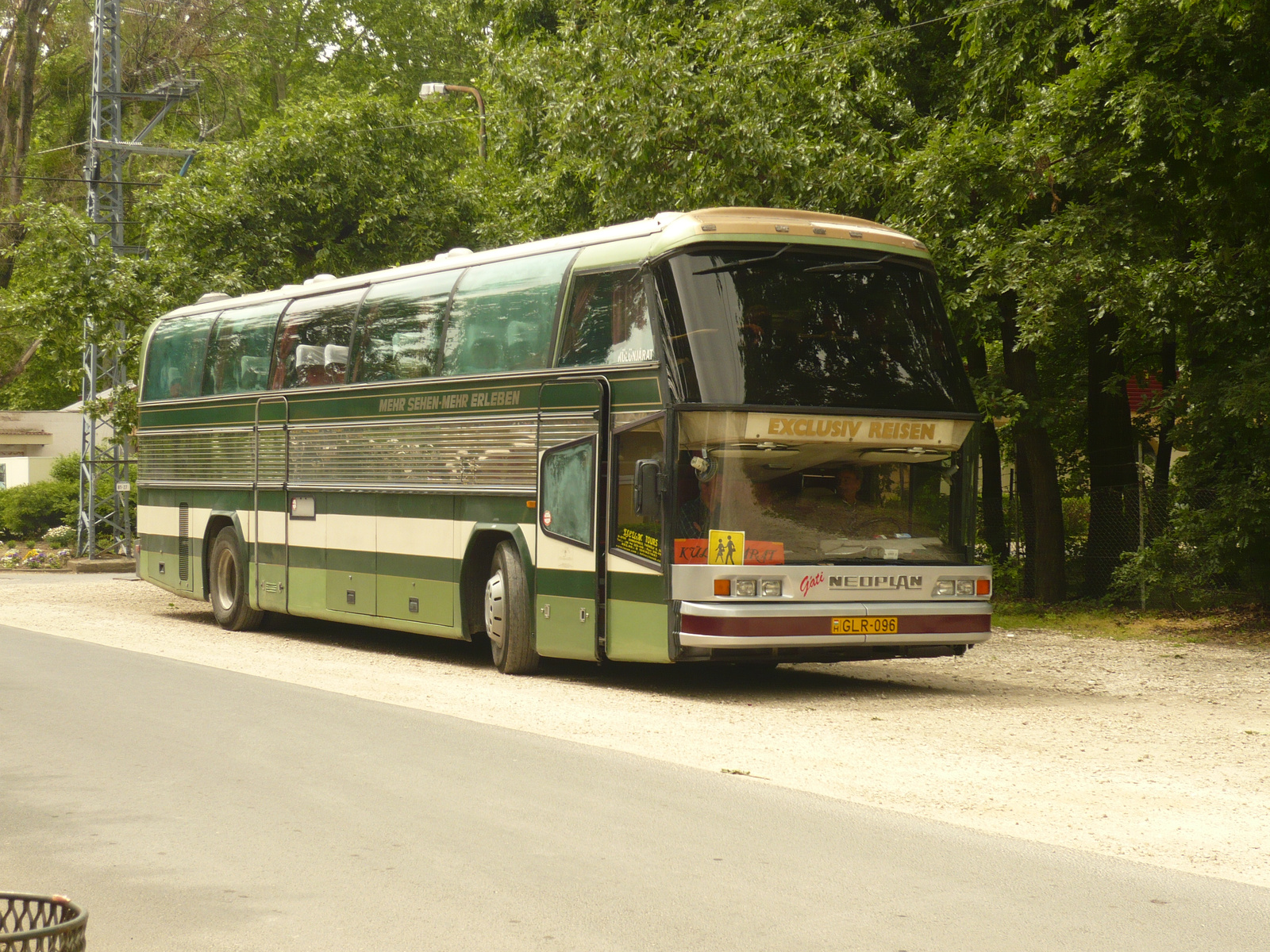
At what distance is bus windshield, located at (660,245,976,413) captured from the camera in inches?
482

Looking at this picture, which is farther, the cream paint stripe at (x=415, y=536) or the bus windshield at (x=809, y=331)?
the cream paint stripe at (x=415, y=536)

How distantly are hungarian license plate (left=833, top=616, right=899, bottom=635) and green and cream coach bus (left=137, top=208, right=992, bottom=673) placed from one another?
2 centimetres

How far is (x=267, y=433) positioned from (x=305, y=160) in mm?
9778

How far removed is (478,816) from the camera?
758 cm

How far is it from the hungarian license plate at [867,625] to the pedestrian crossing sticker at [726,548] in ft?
3.06

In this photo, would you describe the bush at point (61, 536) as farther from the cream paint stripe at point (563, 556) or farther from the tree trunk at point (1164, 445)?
the cream paint stripe at point (563, 556)

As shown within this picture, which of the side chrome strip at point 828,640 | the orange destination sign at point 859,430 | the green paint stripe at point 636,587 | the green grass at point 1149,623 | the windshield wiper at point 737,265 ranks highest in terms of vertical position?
the windshield wiper at point 737,265

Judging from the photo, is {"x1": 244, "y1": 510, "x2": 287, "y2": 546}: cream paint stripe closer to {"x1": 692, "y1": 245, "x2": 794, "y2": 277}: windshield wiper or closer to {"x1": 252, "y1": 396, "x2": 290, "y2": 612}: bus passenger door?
{"x1": 252, "y1": 396, "x2": 290, "y2": 612}: bus passenger door

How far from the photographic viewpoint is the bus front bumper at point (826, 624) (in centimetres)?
1200

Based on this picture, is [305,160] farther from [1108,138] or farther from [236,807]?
[236,807]

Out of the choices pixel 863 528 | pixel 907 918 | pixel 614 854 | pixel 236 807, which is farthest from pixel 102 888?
pixel 863 528

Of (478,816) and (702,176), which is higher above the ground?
(702,176)

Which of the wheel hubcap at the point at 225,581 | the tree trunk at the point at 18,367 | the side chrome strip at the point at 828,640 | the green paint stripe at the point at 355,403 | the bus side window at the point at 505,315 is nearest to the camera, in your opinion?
the side chrome strip at the point at 828,640

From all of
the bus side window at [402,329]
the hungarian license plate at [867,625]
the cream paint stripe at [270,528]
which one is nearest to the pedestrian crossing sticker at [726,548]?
the hungarian license plate at [867,625]
